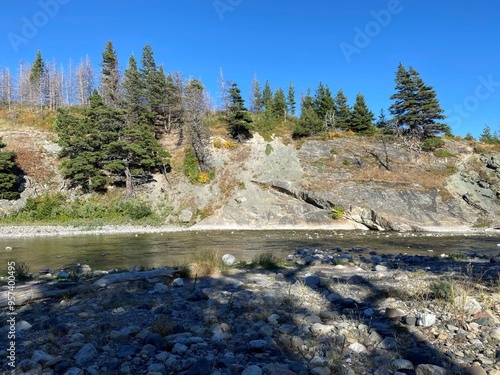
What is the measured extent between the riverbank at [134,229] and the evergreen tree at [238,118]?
18081 millimetres

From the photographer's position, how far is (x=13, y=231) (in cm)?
2628

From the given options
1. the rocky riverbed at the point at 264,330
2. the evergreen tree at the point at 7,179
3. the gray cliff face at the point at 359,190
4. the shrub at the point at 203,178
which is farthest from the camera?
the shrub at the point at 203,178

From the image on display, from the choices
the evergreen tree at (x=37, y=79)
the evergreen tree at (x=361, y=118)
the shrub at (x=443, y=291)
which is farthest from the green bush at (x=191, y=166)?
the evergreen tree at (x=37, y=79)

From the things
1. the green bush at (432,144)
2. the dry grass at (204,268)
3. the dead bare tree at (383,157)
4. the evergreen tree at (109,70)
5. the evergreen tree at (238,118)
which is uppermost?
the evergreen tree at (109,70)

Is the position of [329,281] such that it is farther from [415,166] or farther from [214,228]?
[415,166]

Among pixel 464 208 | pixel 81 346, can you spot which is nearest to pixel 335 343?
pixel 81 346

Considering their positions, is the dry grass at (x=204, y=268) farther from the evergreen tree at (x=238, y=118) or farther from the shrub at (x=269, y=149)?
the evergreen tree at (x=238, y=118)

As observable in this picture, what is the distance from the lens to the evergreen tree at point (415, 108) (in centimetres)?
4469

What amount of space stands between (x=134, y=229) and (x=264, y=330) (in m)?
27.2

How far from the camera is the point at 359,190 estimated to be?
34.1 meters

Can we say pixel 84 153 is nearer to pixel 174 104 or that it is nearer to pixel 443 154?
pixel 174 104

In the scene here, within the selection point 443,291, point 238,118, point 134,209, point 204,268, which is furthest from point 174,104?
point 443,291

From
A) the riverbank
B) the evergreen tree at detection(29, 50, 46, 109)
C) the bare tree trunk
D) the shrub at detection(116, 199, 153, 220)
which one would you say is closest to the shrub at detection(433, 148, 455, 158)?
the riverbank

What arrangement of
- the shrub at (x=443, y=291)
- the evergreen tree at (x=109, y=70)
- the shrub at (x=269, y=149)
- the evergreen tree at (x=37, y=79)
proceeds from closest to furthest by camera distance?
1. the shrub at (x=443, y=291)
2. the shrub at (x=269, y=149)
3. the evergreen tree at (x=109, y=70)
4. the evergreen tree at (x=37, y=79)
